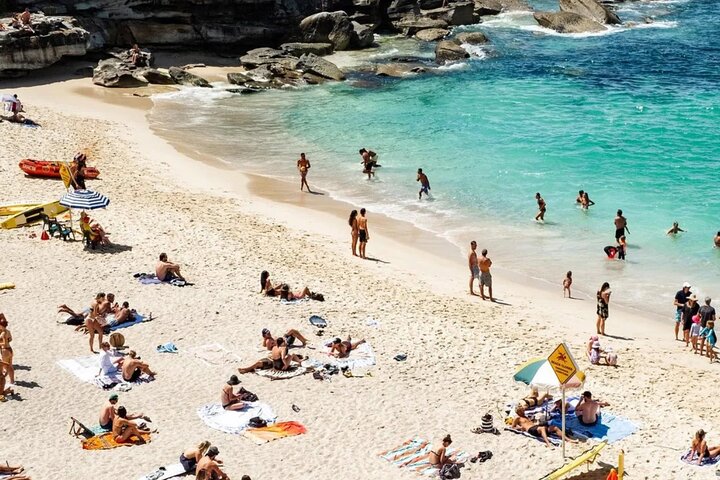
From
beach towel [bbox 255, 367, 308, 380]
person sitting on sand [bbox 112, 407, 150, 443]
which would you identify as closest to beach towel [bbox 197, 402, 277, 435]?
beach towel [bbox 255, 367, 308, 380]

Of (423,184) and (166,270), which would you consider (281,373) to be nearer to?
(166,270)

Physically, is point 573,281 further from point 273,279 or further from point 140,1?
point 140,1

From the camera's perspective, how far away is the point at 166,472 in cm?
1359

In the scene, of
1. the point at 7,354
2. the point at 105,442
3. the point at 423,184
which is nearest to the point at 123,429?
the point at 105,442

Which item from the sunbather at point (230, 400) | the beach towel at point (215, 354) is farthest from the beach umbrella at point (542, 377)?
the beach towel at point (215, 354)

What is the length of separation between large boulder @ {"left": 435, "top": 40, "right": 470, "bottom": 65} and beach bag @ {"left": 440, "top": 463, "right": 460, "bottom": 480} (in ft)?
127

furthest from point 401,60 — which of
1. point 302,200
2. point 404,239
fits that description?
point 404,239

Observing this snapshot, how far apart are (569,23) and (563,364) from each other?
4885 cm

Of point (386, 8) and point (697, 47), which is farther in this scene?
point (386, 8)

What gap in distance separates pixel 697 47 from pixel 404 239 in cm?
3535

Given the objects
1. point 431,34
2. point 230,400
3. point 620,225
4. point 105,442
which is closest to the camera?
point 105,442

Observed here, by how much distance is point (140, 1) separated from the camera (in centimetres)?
4788

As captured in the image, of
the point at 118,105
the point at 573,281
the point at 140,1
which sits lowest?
the point at 573,281

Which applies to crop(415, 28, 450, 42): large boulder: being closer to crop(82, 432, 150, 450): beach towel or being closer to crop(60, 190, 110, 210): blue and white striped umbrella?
crop(60, 190, 110, 210): blue and white striped umbrella
